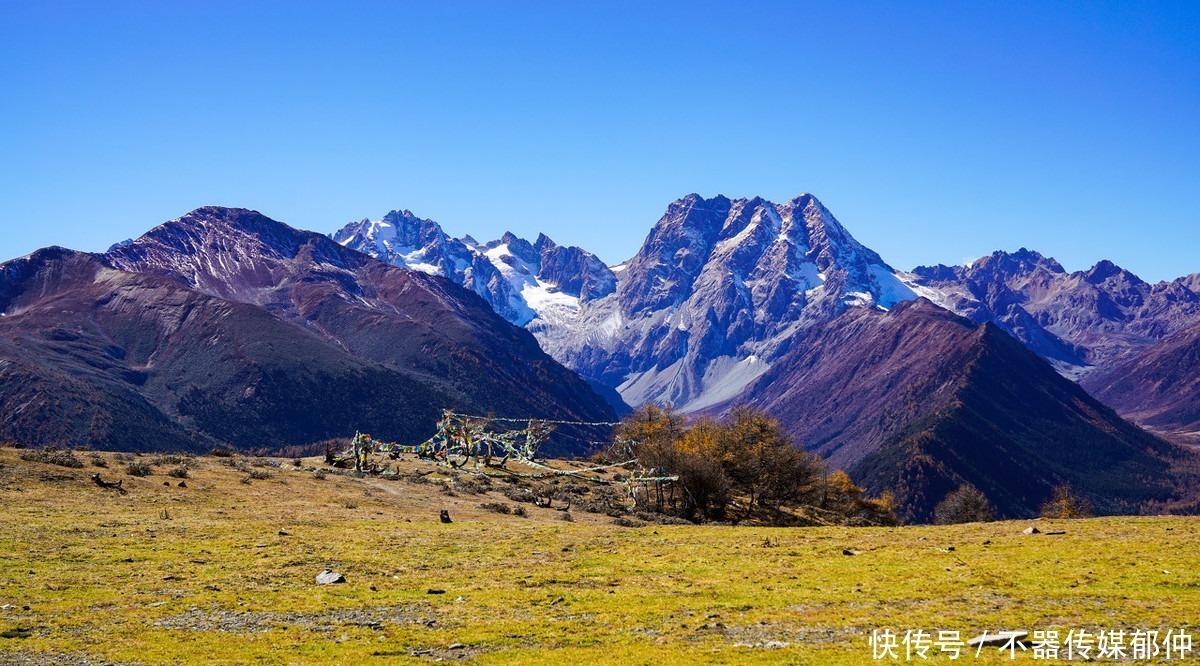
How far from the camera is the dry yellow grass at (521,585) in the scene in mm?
27656

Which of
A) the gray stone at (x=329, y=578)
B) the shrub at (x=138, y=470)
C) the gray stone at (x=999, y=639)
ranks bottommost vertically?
the gray stone at (x=329, y=578)

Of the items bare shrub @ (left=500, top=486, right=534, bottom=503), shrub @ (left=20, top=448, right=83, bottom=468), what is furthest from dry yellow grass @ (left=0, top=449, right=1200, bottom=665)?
bare shrub @ (left=500, top=486, right=534, bottom=503)

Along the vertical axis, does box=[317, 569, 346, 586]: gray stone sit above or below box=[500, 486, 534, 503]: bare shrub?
below

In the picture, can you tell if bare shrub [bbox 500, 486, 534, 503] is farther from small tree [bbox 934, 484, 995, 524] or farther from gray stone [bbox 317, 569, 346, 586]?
small tree [bbox 934, 484, 995, 524]

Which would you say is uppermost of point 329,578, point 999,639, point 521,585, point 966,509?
point 999,639

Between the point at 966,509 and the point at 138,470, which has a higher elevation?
the point at 966,509

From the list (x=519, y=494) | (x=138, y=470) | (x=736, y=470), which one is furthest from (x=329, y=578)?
(x=736, y=470)

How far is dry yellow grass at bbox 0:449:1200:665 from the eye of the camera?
90.7 feet

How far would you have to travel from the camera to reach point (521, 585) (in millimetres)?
36781

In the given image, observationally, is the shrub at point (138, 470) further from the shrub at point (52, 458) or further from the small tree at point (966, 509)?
the small tree at point (966, 509)

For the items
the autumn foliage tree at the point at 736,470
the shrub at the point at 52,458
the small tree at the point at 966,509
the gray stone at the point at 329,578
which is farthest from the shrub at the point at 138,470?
the small tree at the point at 966,509

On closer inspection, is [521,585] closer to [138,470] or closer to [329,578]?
[329,578]

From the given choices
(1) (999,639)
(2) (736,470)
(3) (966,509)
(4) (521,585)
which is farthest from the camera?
(3) (966,509)

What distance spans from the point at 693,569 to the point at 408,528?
19.8 meters
